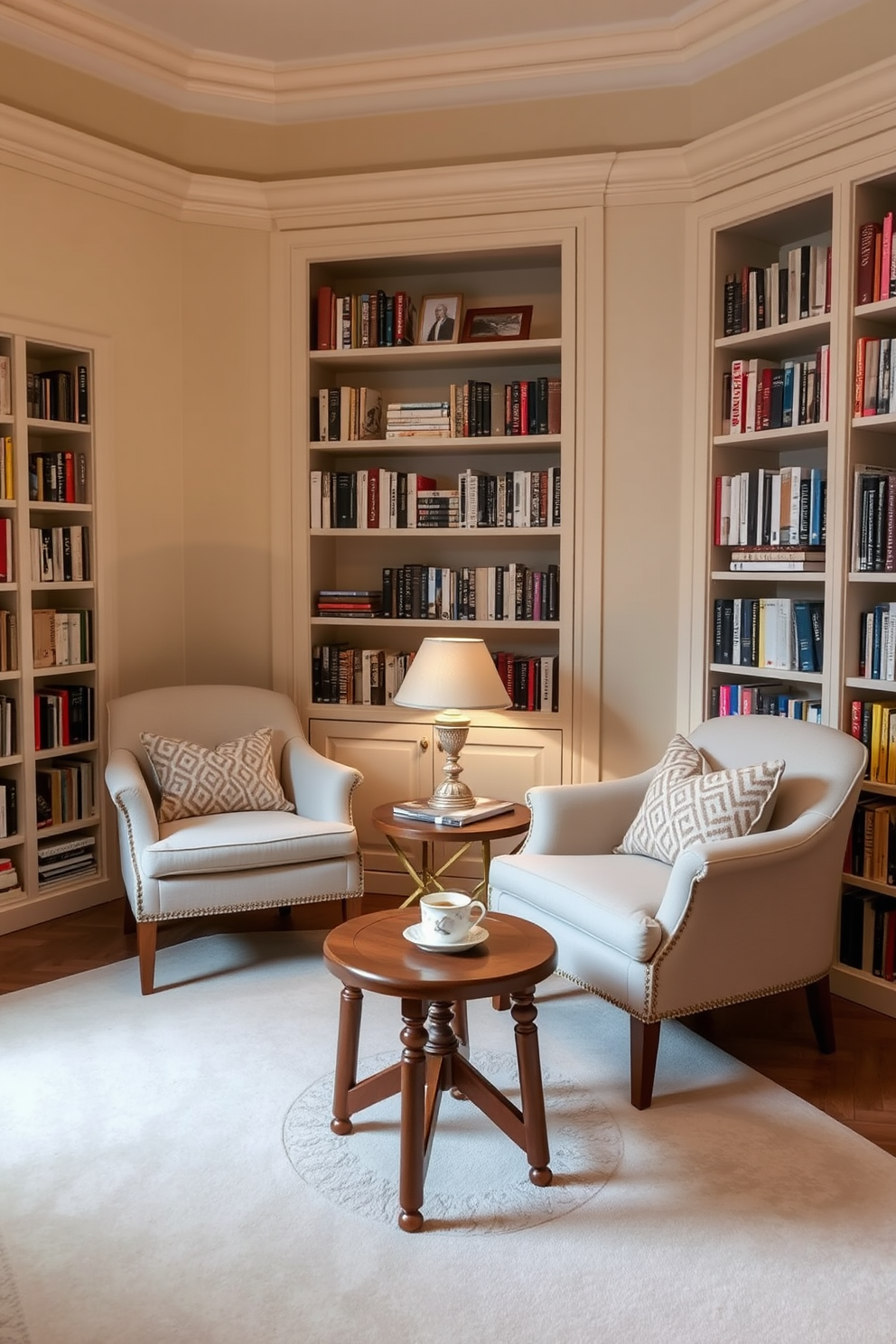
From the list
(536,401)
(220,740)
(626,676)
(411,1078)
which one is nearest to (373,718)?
(220,740)

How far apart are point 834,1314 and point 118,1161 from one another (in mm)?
1495

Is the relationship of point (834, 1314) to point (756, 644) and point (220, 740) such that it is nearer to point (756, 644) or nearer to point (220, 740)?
point (756, 644)

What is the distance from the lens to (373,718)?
443cm

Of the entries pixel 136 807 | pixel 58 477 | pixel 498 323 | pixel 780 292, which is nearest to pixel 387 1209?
pixel 136 807

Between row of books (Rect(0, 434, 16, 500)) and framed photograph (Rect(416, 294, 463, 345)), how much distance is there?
1.60 m

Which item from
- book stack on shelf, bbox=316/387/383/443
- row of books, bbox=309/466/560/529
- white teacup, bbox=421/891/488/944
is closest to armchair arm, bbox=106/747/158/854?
white teacup, bbox=421/891/488/944

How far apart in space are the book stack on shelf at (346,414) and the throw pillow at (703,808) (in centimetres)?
196

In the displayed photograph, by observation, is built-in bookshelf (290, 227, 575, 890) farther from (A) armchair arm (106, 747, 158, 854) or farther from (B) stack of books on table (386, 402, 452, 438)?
(A) armchair arm (106, 747, 158, 854)

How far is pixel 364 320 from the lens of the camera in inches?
172

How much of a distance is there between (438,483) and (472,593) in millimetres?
510

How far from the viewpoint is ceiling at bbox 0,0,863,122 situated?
3727 millimetres

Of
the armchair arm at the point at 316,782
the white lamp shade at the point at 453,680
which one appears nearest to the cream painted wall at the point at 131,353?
the armchair arm at the point at 316,782

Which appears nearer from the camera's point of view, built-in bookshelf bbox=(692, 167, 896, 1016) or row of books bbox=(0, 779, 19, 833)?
built-in bookshelf bbox=(692, 167, 896, 1016)

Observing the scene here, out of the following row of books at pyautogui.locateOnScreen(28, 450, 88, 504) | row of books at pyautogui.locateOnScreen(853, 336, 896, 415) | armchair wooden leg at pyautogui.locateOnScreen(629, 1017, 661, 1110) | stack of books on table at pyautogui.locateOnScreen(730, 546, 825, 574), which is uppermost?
row of books at pyautogui.locateOnScreen(853, 336, 896, 415)
